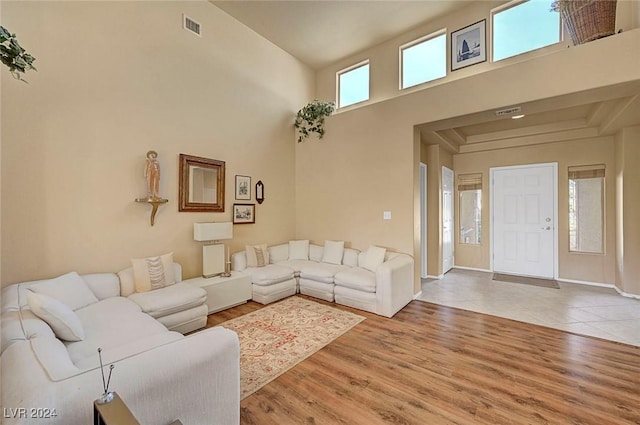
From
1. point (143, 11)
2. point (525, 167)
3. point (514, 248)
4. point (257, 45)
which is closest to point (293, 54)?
point (257, 45)

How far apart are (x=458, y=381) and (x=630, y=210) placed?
425 cm

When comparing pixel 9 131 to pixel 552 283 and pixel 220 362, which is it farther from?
pixel 552 283

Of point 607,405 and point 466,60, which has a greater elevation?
point 466,60

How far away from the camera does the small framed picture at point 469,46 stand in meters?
3.87

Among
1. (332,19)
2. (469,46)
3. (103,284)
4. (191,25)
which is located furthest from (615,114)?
(103,284)

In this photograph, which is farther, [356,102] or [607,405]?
[356,102]

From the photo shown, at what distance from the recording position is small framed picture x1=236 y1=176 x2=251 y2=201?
441cm

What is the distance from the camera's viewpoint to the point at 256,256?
4227 mm

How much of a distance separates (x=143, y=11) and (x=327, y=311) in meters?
4.40

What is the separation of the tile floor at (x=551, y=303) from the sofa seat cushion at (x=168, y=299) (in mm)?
3169

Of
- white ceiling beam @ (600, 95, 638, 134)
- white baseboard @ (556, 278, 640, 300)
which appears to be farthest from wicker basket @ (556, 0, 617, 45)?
white baseboard @ (556, 278, 640, 300)

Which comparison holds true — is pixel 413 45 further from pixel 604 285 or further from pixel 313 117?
pixel 604 285

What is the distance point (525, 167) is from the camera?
534 cm

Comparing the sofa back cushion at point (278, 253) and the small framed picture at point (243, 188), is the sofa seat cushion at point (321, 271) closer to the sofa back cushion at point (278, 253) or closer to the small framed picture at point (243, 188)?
the sofa back cushion at point (278, 253)
